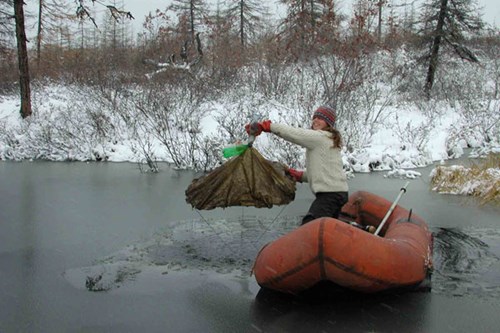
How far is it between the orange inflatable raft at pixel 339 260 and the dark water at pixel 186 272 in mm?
247

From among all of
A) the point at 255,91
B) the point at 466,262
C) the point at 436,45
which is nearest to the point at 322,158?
the point at 466,262

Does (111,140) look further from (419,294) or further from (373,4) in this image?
(419,294)

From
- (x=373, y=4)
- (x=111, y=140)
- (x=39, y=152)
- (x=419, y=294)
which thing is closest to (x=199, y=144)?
(x=111, y=140)

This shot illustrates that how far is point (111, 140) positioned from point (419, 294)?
472 inches

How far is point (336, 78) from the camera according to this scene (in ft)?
47.6

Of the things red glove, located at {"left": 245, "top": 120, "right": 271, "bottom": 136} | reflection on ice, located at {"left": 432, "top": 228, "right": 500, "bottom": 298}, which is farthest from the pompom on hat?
reflection on ice, located at {"left": 432, "top": 228, "right": 500, "bottom": 298}

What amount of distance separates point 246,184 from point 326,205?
1079mm

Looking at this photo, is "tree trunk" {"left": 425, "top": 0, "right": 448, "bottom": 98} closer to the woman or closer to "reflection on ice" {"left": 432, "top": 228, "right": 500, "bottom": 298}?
"reflection on ice" {"left": 432, "top": 228, "right": 500, "bottom": 298}

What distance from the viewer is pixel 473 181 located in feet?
32.1

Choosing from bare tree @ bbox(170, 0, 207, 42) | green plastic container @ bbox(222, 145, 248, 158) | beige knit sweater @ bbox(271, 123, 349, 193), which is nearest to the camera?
beige knit sweater @ bbox(271, 123, 349, 193)

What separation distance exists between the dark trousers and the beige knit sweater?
5 centimetres

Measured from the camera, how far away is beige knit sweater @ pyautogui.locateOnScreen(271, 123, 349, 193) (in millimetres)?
5277

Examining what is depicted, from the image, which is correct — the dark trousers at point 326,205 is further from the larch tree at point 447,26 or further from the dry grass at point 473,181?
the larch tree at point 447,26

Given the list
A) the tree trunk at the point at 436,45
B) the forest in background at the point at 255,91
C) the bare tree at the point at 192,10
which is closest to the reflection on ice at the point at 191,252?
the forest in background at the point at 255,91
